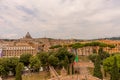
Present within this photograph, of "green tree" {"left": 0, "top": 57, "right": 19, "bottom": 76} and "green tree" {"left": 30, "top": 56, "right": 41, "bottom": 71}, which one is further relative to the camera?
"green tree" {"left": 30, "top": 56, "right": 41, "bottom": 71}

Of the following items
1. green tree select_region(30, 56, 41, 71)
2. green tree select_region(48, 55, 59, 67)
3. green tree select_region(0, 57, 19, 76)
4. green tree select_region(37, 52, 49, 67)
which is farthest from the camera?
green tree select_region(37, 52, 49, 67)

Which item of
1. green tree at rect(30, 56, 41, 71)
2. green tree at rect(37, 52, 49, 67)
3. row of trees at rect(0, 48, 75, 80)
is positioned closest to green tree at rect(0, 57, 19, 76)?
row of trees at rect(0, 48, 75, 80)

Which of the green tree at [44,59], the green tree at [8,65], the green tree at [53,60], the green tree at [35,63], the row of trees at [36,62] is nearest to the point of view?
the green tree at [8,65]

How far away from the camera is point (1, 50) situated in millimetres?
106438

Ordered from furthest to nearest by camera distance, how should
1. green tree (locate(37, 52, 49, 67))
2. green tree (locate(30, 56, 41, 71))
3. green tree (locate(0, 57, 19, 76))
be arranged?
green tree (locate(37, 52, 49, 67)) → green tree (locate(30, 56, 41, 71)) → green tree (locate(0, 57, 19, 76))

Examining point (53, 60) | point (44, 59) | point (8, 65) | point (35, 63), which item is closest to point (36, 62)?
point (35, 63)

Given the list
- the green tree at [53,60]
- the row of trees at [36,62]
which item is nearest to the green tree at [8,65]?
the row of trees at [36,62]

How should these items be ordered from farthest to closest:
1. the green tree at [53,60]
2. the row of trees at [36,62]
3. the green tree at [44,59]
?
1. the green tree at [44,59]
2. the green tree at [53,60]
3. the row of trees at [36,62]

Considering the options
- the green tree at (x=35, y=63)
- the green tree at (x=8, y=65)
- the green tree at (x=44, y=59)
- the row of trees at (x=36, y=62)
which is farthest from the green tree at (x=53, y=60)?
the green tree at (x=8, y=65)

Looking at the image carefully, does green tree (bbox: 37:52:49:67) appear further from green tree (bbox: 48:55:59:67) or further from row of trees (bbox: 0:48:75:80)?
green tree (bbox: 48:55:59:67)

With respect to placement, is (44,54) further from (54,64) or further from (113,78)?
(113,78)

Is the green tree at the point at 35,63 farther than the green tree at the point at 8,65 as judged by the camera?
Yes

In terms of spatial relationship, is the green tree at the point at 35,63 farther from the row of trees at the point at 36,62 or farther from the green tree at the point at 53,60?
the green tree at the point at 53,60

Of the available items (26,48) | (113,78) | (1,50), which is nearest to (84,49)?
(26,48)
